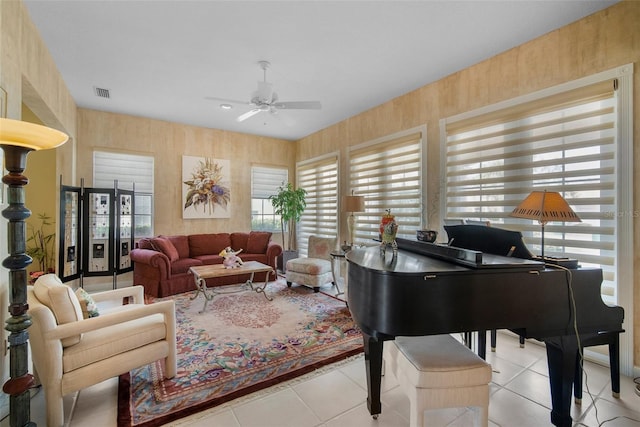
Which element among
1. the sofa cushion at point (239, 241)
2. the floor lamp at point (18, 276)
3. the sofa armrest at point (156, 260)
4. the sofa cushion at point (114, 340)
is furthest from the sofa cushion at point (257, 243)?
the floor lamp at point (18, 276)

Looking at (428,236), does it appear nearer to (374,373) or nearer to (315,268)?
(374,373)

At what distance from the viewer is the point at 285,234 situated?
22.0 ft

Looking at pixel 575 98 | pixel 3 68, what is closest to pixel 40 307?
pixel 3 68

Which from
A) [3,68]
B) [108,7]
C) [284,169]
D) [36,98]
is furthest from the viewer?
[284,169]

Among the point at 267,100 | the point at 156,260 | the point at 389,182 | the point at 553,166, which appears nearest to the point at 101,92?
the point at 156,260

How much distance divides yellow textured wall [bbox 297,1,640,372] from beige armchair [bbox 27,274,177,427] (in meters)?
3.36

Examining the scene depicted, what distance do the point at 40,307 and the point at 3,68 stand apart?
1.68 meters

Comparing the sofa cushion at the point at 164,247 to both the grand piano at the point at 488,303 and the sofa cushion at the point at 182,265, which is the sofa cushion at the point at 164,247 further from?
the grand piano at the point at 488,303

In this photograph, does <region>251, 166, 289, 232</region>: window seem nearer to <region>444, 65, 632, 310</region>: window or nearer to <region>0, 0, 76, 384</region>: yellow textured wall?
<region>0, 0, 76, 384</region>: yellow textured wall

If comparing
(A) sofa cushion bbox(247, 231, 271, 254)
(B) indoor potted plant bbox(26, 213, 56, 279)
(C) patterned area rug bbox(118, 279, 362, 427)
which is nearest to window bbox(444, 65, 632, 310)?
(C) patterned area rug bbox(118, 279, 362, 427)

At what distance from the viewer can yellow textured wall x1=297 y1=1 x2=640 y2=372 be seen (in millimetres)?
2266

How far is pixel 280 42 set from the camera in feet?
Answer: 9.30

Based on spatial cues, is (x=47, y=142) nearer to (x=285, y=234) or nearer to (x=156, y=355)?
(x=156, y=355)

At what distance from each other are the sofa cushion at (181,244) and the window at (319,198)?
2399 mm
